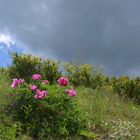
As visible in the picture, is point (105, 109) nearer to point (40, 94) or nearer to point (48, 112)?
point (48, 112)

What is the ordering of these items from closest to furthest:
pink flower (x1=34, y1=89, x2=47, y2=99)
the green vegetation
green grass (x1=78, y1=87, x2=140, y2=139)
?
the green vegetation
pink flower (x1=34, y1=89, x2=47, y2=99)
green grass (x1=78, y1=87, x2=140, y2=139)

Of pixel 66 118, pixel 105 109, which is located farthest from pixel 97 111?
pixel 66 118

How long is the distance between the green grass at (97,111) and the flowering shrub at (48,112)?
0.27 m

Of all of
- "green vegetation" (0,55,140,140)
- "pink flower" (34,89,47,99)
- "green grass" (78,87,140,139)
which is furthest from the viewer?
"green grass" (78,87,140,139)

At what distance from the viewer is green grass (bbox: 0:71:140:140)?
9898mm

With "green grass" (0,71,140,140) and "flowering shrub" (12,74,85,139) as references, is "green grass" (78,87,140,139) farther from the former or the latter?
"flowering shrub" (12,74,85,139)

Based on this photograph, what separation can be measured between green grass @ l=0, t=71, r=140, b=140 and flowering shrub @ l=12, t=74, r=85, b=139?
0.87ft

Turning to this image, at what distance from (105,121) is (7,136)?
3.23m

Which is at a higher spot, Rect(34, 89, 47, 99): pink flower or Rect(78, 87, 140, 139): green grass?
Rect(78, 87, 140, 139): green grass

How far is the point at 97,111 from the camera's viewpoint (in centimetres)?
1276

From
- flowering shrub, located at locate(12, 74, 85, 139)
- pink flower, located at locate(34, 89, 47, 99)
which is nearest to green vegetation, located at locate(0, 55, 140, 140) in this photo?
flowering shrub, located at locate(12, 74, 85, 139)

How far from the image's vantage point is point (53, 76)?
54.1 ft

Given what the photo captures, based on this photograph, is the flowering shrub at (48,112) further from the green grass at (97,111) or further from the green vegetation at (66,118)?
the green grass at (97,111)

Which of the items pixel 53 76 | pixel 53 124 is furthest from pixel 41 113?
pixel 53 76
